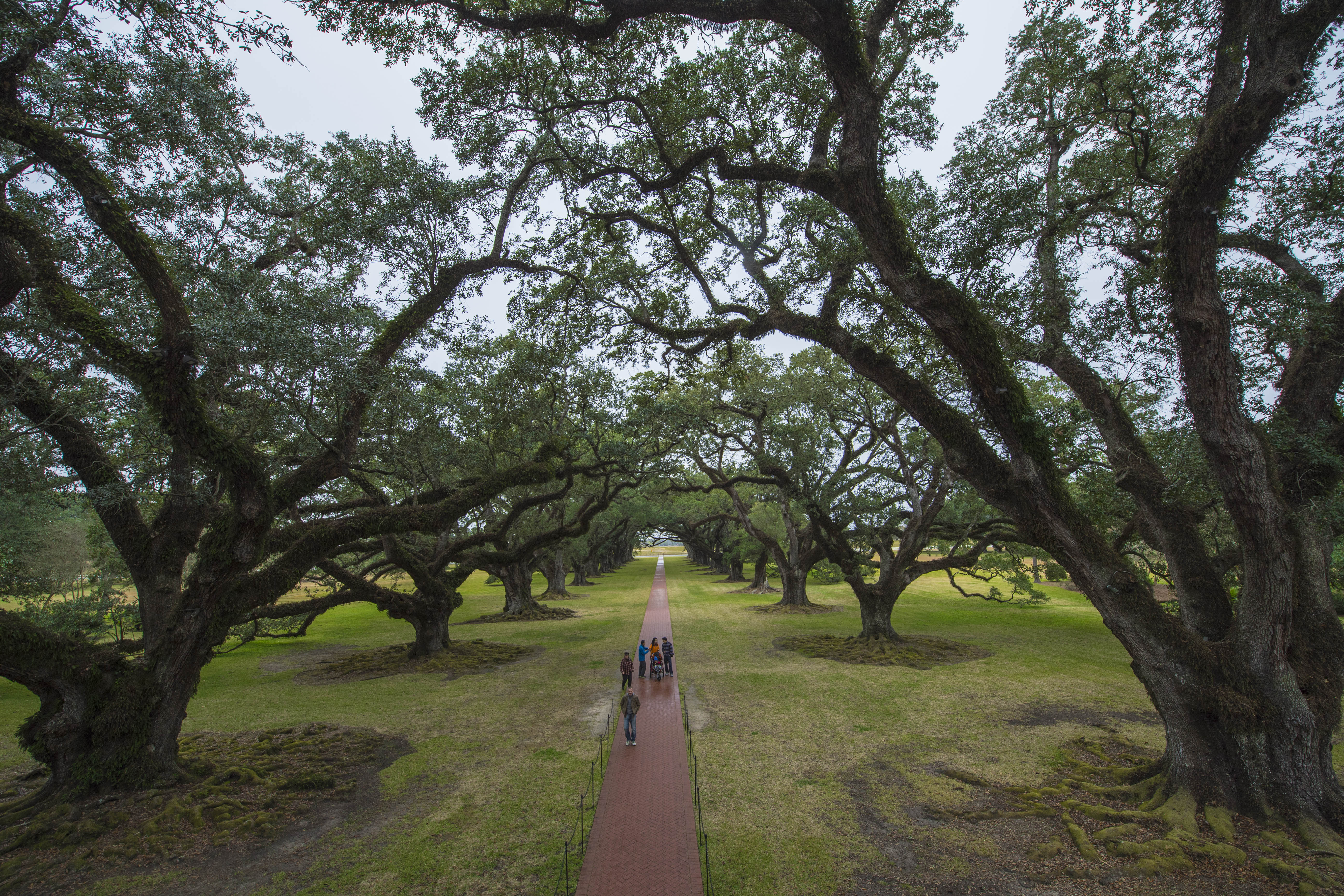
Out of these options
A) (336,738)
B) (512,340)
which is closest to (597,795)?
(336,738)

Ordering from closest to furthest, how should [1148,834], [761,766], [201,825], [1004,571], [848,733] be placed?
1. [1148,834]
2. [201,825]
3. [761,766]
4. [848,733]
5. [1004,571]

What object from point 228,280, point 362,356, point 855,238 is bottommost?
point 362,356

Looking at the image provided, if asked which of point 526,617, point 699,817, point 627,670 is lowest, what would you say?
point 526,617

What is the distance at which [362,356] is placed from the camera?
29.0ft

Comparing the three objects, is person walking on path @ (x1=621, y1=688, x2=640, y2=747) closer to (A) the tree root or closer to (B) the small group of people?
(B) the small group of people

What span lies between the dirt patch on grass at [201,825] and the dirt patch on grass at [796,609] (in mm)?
20648

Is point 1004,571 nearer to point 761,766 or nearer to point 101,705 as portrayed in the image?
point 761,766

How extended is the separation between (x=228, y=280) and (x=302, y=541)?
4.35 meters

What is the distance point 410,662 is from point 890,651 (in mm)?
15396

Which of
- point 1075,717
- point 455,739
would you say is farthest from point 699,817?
point 1075,717

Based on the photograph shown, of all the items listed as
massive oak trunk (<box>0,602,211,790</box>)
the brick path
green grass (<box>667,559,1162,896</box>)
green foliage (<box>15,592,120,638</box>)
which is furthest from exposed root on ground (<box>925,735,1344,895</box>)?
green foliage (<box>15,592,120,638</box>)

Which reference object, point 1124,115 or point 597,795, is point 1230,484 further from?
point 597,795

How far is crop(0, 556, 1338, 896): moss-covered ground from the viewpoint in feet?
18.9

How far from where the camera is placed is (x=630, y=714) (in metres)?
9.79
